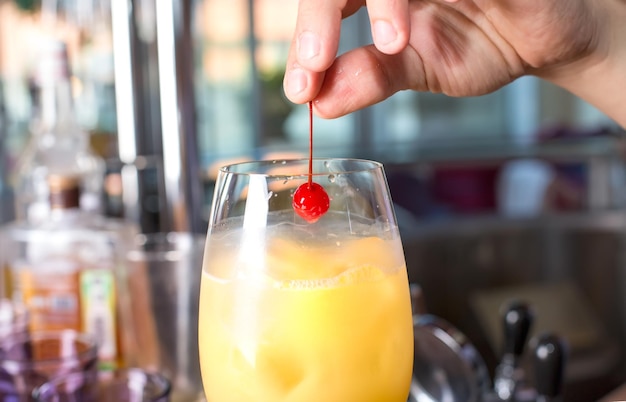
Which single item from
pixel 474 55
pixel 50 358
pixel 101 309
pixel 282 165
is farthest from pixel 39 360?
pixel 474 55

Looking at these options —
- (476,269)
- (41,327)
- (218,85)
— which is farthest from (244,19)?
(41,327)

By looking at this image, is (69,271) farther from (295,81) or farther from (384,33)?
(384,33)

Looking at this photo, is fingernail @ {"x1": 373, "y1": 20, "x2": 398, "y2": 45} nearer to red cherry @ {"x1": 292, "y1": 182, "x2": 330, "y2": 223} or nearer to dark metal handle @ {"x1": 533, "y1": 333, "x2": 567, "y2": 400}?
red cherry @ {"x1": 292, "y1": 182, "x2": 330, "y2": 223}

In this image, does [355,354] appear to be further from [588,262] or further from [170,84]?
[588,262]

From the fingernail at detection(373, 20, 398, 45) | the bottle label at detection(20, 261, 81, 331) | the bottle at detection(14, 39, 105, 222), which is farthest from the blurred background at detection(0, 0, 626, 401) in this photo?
the fingernail at detection(373, 20, 398, 45)

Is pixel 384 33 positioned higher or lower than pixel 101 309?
higher
